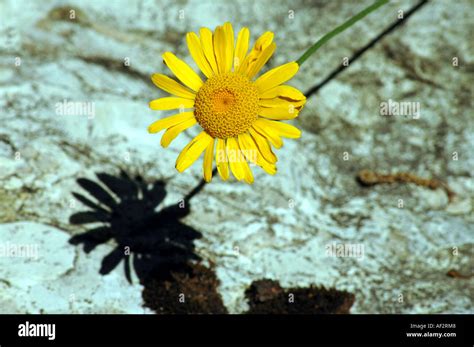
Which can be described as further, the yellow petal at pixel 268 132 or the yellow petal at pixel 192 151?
the yellow petal at pixel 192 151

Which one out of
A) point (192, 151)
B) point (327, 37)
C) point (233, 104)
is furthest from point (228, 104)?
point (327, 37)

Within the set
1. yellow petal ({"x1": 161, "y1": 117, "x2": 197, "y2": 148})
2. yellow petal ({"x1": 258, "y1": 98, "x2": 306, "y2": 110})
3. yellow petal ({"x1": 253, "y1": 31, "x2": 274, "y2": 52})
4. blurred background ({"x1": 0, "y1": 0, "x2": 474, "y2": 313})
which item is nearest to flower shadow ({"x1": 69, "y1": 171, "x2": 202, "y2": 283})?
blurred background ({"x1": 0, "y1": 0, "x2": 474, "y2": 313})

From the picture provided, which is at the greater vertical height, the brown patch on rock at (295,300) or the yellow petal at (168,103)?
the yellow petal at (168,103)

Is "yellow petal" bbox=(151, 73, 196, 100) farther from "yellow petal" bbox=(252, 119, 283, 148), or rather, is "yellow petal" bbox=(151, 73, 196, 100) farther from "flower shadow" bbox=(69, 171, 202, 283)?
"flower shadow" bbox=(69, 171, 202, 283)

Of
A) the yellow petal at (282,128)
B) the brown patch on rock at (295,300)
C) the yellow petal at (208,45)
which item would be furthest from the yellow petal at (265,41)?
the brown patch on rock at (295,300)

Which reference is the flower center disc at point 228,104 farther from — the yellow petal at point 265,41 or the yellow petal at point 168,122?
the yellow petal at point 265,41

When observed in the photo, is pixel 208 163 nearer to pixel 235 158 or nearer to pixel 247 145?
pixel 235 158
